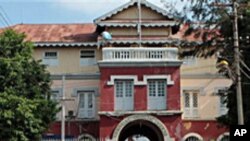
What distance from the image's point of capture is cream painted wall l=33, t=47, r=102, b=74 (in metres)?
43.0

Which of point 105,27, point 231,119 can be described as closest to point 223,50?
point 231,119

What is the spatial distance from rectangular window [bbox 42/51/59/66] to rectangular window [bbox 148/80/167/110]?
7643 mm

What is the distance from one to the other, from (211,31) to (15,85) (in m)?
11.6

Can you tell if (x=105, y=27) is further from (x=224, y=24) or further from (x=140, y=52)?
(x=224, y=24)

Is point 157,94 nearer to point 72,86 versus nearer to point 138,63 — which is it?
point 138,63

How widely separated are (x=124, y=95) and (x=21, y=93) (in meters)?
7.11

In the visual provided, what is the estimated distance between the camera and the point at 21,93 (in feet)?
111

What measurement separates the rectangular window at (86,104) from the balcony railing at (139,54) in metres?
4.50

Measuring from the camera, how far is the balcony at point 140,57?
3853 centimetres

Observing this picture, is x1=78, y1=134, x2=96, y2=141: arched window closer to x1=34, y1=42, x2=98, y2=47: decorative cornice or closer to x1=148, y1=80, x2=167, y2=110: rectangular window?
x1=148, y1=80, x2=167, y2=110: rectangular window

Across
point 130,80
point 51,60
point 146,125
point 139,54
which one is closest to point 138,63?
point 139,54

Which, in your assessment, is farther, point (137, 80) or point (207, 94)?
point (207, 94)

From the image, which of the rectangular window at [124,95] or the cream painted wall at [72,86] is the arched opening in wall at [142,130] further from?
the cream painted wall at [72,86]

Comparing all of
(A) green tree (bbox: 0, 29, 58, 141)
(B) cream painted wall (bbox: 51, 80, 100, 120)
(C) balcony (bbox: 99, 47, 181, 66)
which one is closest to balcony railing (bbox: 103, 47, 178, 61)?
(C) balcony (bbox: 99, 47, 181, 66)
